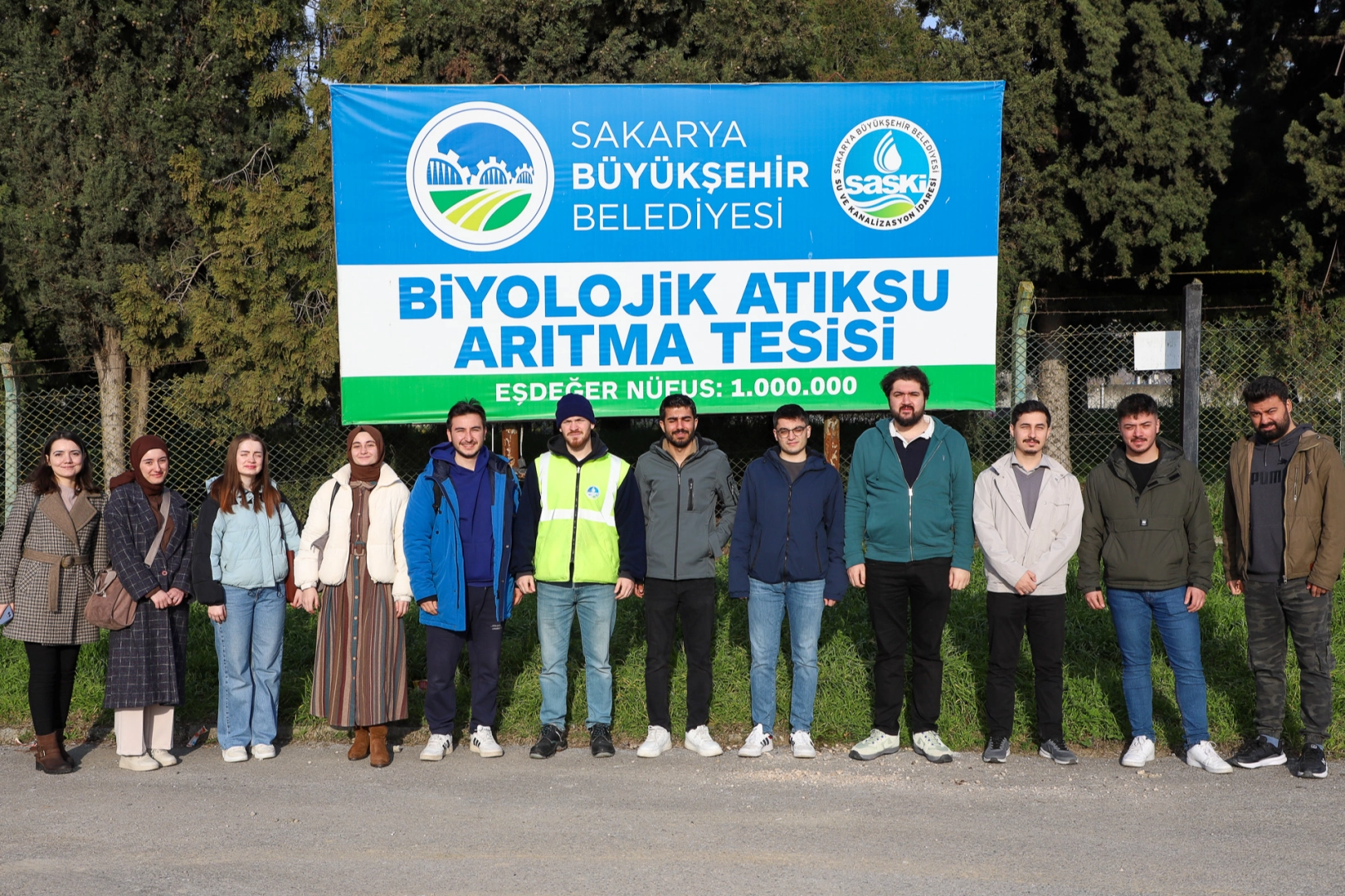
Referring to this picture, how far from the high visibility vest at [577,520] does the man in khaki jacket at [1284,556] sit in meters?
2.87

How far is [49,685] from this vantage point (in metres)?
5.47

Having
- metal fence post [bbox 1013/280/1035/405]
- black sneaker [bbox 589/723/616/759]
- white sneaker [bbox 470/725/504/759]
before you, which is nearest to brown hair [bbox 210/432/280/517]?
white sneaker [bbox 470/725/504/759]

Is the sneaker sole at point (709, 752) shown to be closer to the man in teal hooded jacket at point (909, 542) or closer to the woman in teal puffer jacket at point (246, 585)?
the man in teal hooded jacket at point (909, 542)

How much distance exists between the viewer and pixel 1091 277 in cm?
1323

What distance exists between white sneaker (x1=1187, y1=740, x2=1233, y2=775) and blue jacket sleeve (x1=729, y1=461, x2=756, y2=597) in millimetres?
2130

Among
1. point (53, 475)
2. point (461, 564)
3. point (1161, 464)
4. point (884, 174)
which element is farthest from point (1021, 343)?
point (53, 475)

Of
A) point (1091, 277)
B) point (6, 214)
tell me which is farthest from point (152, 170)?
point (1091, 277)

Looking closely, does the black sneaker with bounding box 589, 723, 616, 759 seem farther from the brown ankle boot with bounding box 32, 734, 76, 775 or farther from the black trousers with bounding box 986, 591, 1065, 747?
the brown ankle boot with bounding box 32, 734, 76, 775

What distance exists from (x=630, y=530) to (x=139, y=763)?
248 centimetres

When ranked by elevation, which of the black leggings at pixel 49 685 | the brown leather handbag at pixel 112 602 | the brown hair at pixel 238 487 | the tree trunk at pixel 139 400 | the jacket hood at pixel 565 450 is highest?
the tree trunk at pixel 139 400

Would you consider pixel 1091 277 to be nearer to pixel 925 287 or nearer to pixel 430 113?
pixel 925 287

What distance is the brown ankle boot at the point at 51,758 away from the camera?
540 centimetres

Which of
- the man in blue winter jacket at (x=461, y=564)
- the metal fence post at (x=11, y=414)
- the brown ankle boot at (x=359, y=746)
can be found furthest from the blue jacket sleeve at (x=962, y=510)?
the metal fence post at (x=11, y=414)

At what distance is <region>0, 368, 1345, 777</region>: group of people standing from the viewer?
17.7ft
